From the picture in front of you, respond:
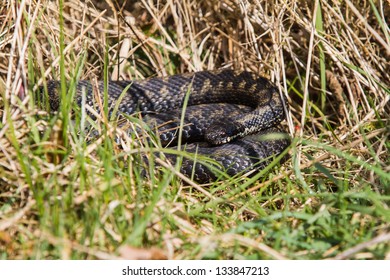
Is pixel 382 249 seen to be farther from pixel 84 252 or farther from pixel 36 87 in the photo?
pixel 36 87

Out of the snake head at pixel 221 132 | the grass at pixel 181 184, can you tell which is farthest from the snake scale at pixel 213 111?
the grass at pixel 181 184

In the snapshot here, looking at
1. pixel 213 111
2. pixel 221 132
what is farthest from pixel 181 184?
pixel 213 111

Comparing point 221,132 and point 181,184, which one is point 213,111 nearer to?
point 221,132

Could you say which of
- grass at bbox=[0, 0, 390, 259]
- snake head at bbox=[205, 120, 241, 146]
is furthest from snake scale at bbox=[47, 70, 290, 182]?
grass at bbox=[0, 0, 390, 259]

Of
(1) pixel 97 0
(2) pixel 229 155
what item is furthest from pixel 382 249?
(1) pixel 97 0

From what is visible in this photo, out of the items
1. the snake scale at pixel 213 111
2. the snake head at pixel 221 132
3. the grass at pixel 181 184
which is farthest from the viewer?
the snake head at pixel 221 132

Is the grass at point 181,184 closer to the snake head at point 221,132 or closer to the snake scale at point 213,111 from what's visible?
the snake scale at point 213,111

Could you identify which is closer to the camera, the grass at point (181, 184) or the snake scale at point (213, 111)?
the grass at point (181, 184)

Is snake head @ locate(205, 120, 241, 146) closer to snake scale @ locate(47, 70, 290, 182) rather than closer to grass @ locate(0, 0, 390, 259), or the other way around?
snake scale @ locate(47, 70, 290, 182)
